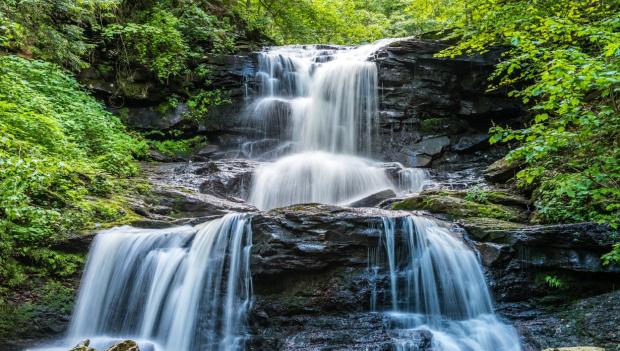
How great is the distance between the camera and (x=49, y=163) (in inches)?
211

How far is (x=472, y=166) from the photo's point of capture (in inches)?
444

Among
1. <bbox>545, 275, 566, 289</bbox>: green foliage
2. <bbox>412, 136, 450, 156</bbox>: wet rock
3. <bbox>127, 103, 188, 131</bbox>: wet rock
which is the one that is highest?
<bbox>127, 103, 188, 131</bbox>: wet rock

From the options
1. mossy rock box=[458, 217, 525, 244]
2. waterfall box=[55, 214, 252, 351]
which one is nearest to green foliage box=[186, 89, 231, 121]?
waterfall box=[55, 214, 252, 351]

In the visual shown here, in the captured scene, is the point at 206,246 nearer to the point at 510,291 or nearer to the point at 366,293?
the point at 366,293

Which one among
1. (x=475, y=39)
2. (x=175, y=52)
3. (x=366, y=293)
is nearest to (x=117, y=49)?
(x=175, y=52)

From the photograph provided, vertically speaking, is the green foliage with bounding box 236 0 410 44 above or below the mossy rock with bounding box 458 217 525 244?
above

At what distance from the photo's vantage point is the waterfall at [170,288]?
555cm

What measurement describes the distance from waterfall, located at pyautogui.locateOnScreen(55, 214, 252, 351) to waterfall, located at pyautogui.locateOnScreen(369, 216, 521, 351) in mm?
1854

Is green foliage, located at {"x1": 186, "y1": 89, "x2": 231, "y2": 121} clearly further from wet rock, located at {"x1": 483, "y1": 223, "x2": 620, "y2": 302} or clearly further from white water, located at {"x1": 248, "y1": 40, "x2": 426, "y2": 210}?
wet rock, located at {"x1": 483, "y1": 223, "x2": 620, "y2": 302}

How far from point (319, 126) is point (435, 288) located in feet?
24.2

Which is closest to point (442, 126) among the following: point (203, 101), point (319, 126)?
point (319, 126)

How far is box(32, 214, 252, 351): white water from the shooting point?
5.55m

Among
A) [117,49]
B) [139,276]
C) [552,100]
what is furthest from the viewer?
[117,49]

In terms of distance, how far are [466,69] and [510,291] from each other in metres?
8.07
